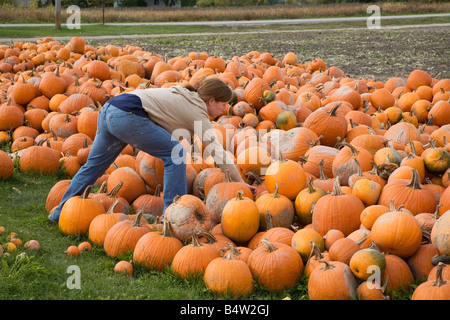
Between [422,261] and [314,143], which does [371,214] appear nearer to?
[422,261]

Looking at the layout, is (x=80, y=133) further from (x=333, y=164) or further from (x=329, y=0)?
(x=329, y=0)

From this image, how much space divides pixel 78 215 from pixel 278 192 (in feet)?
5.90

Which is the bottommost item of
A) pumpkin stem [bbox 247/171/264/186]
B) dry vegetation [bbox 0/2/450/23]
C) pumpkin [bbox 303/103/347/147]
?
pumpkin stem [bbox 247/171/264/186]

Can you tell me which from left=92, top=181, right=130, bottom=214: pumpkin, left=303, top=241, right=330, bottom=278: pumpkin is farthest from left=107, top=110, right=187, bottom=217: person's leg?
left=303, top=241, right=330, bottom=278: pumpkin

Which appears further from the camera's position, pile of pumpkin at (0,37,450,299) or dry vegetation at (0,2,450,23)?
dry vegetation at (0,2,450,23)

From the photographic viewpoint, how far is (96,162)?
15.6 feet

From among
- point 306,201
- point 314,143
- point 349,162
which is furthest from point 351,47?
point 306,201

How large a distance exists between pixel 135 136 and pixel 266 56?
20.7ft

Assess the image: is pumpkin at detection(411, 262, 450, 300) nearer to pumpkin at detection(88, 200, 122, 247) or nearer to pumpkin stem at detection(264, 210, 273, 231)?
pumpkin stem at detection(264, 210, 273, 231)

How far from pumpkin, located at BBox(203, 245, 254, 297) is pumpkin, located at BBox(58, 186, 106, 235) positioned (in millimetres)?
1450

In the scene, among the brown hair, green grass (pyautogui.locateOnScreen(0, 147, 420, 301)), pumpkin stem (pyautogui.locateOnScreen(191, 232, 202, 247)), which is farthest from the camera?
the brown hair

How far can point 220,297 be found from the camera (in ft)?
11.4

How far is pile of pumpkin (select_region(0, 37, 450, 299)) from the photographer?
3.49 m

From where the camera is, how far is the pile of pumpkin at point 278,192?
3.49 metres
